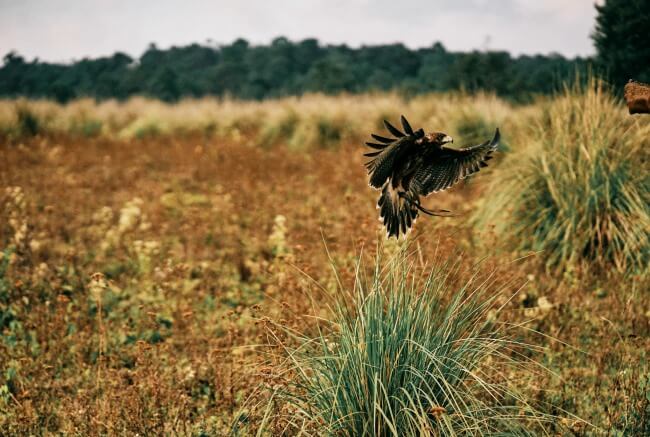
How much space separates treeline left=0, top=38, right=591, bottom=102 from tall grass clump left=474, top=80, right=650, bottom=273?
18781 mm

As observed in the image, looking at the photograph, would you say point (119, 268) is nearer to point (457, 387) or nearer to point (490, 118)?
point (457, 387)

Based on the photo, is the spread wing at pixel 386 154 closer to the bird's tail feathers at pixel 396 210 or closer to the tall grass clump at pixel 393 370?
the bird's tail feathers at pixel 396 210

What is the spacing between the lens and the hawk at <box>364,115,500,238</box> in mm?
1961

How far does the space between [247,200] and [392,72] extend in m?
39.6

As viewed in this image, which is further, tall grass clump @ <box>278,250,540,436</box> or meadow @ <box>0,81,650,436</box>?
meadow @ <box>0,81,650,436</box>

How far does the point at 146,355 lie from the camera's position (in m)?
3.07

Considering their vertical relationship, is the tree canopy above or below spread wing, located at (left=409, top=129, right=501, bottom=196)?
above

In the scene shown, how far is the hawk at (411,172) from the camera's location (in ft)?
6.43

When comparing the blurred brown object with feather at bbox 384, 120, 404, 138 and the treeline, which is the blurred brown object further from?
the treeline

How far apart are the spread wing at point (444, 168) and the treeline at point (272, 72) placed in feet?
73.9

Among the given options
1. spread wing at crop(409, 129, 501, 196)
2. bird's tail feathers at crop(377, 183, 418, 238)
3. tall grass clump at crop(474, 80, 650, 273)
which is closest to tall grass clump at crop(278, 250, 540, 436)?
bird's tail feathers at crop(377, 183, 418, 238)

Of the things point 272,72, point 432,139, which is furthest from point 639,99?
point 272,72

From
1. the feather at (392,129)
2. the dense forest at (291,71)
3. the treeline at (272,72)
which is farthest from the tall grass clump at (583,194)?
the treeline at (272,72)

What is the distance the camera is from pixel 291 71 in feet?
156
